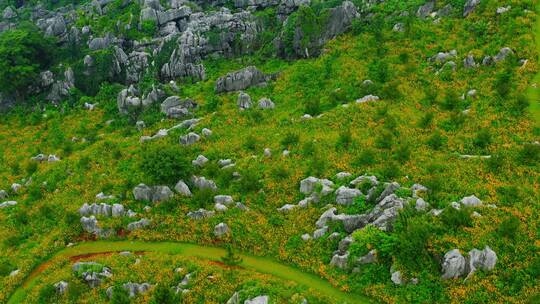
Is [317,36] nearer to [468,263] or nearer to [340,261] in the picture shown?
[340,261]

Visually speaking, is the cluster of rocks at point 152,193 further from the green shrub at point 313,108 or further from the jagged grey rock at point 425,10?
the jagged grey rock at point 425,10

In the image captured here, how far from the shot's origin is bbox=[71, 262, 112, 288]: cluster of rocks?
96.9ft

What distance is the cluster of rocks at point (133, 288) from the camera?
1091 inches

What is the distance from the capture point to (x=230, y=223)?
3250 centimetres

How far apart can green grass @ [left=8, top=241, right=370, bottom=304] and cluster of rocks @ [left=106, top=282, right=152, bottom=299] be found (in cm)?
410

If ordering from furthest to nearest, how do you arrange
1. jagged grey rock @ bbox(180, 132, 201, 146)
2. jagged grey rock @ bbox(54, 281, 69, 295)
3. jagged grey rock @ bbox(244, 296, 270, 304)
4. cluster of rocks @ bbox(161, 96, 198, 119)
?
cluster of rocks @ bbox(161, 96, 198, 119)
jagged grey rock @ bbox(180, 132, 201, 146)
jagged grey rock @ bbox(54, 281, 69, 295)
jagged grey rock @ bbox(244, 296, 270, 304)

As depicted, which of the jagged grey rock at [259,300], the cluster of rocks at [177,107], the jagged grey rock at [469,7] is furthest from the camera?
the jagged grey rock at [469,7]

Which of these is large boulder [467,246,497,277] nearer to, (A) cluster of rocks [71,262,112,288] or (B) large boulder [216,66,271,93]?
(A) cluster of rocks [71,262,112,288]

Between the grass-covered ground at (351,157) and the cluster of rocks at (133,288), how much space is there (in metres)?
0.74

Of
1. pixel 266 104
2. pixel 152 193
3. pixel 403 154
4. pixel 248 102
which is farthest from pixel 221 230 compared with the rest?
pixel 248 102

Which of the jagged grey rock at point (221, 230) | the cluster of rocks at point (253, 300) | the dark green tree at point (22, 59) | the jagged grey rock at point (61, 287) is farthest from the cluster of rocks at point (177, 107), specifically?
the cluster of rocks at point (253, 300)

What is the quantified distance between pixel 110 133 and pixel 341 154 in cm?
2996

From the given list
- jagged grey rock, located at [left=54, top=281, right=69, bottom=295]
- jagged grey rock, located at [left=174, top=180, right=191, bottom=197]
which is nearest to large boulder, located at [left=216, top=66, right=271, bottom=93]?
jagged grey rock, located at [left=174, top=180, right=191, bottom=197]

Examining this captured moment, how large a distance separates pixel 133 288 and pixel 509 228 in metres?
22.5
